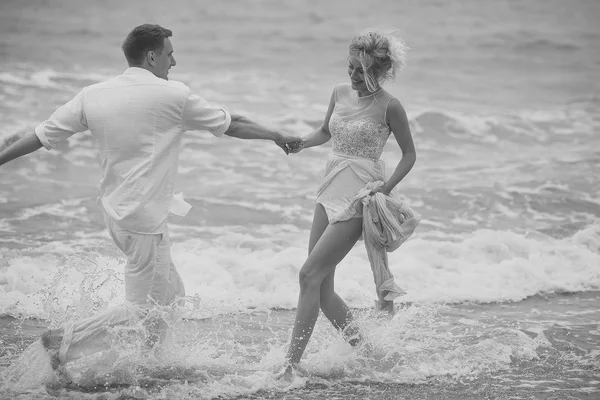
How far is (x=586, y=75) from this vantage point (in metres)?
24.2

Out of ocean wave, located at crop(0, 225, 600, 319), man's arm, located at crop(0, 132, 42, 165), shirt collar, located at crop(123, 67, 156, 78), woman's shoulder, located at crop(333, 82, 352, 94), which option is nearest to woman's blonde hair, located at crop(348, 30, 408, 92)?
woman's shoulder, located at crop(333, 82, 352, 94)

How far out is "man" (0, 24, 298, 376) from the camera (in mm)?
4973

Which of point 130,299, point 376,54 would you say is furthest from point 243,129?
point 130,299

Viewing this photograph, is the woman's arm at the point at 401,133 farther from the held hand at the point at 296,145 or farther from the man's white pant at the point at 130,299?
the man's white pant at the point at 130,299

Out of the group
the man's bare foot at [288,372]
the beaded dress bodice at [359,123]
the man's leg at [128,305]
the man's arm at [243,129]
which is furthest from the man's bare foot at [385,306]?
the man's leg at [128,305]

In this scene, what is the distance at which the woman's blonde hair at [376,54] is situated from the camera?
5.65 metres

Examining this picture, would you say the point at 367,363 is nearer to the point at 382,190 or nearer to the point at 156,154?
the point at 382,190

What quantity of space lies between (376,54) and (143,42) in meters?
1.50

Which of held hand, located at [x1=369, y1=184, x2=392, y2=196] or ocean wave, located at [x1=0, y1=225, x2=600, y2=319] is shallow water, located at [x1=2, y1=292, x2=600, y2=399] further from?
held hand, located at [x1=369, y1=184, x2=392, y2=196]

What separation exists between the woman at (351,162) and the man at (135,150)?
3.23 ft

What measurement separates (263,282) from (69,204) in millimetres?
3930

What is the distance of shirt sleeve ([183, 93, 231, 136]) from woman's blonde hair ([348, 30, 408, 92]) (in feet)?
3.29

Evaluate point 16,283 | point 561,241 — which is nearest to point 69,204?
point 16,283

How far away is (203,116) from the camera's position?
16.9 feet
